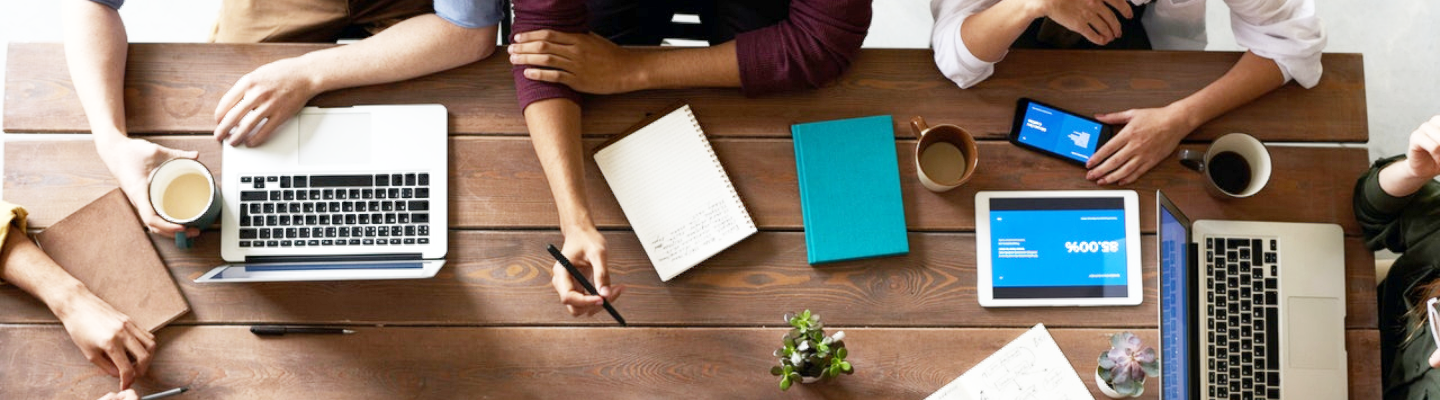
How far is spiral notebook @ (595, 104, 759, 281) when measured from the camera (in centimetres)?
144

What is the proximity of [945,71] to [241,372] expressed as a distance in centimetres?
124

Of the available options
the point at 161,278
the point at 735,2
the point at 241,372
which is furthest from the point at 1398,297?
the point at 161,278

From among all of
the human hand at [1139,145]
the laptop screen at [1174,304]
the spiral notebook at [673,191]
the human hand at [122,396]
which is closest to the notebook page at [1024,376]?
the laptop screen at [1174,304]

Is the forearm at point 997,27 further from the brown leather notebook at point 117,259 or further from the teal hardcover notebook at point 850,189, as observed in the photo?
the brown leather notebook at point 117,259

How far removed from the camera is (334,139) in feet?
4.77

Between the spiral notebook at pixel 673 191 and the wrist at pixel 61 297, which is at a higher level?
the spiral notebook at pixel 673 191

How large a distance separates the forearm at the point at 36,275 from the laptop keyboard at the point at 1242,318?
71.0 inches

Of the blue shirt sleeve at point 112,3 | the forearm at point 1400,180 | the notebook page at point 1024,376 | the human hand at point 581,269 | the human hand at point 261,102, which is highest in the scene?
the blue shirt sleeve at point 112,3

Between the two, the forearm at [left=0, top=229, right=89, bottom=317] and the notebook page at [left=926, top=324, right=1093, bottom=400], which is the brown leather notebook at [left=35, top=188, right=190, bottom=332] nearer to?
the forearm at [left=0, top=229, right=89, bottom=317]

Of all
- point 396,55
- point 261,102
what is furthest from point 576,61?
point 261,102

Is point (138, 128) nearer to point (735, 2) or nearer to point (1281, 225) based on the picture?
point (735, 2)

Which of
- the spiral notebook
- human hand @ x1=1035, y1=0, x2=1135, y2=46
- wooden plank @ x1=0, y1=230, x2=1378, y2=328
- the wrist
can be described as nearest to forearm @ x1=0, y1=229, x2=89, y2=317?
the wrist

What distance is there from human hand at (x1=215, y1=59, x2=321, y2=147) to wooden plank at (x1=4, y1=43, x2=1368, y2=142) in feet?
0.14

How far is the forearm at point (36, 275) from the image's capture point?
137 cm
